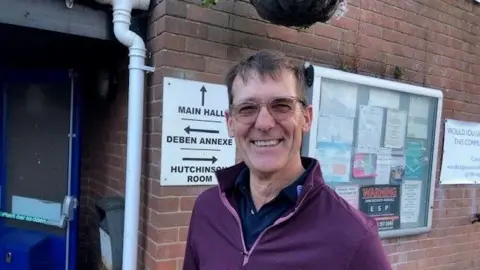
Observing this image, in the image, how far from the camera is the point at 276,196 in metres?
1.50

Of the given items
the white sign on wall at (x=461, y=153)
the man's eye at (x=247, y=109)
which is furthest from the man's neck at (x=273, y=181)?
the white sign on wall at (x=461, y=153)

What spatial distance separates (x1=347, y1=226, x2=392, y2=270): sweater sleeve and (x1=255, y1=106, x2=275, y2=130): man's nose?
491 mm

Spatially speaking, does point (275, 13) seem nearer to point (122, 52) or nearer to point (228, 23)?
point (228, 23)

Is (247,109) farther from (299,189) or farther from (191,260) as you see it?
(191,260)

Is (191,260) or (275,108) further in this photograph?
(191,260)

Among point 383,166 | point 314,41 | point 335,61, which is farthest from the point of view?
point 383,166

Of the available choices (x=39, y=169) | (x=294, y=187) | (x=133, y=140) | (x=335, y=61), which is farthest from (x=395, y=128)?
(x=39, y=169)

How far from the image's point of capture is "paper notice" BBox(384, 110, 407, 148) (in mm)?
3579

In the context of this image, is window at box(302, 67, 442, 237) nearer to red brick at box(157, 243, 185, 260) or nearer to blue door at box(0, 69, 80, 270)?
red brick at box(157, 243, 185, 260)

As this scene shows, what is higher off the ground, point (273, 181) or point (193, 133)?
point (193, 133)

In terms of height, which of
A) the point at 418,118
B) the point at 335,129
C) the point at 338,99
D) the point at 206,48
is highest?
the point at 206,48

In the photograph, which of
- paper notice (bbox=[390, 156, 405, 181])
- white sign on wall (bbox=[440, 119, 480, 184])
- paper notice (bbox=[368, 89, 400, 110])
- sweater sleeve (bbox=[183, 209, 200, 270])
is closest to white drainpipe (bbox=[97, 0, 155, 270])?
sweater sleeve (bbox=[183, 209, 200, 270])

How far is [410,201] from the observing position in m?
3.82

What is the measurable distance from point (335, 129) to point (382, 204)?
91 cm
